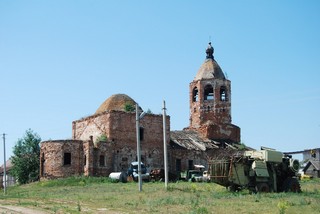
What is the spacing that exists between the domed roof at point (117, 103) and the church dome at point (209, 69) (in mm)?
8725

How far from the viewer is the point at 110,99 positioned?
160 feet

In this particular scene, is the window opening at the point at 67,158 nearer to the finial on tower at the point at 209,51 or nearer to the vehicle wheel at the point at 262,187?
the vehicle wheel at the point at 262,187

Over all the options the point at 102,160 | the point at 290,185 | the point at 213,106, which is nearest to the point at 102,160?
the point at 102,160

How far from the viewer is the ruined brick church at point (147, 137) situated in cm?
3994

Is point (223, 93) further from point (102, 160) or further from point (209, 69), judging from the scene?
point (102, 160)

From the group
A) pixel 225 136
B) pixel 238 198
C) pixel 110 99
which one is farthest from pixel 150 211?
pixel 225 136

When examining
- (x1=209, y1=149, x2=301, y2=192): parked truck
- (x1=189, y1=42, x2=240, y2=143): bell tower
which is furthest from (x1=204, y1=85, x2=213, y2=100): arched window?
(x1=209, y1=149, x2=301, y2=192): parked truck

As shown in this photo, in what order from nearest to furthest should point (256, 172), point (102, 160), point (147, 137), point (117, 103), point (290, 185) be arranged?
point (256, 172), point (290, 185), point (102, 160), point (147, 137), point (117, 103)

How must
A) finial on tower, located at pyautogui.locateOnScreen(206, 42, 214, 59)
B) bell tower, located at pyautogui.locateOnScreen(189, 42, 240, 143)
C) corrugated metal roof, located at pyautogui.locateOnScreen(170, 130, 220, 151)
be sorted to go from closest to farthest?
corrugated metal roof, located at pyautogui.locateOnScreen(170, 130, 220, 151) < bell tower, located at pyautogui.locateOnScreen(189, 42, 240, 143) < finial on tower, located at pyautogui.locateOnScreen(206, 42, 214, 59)

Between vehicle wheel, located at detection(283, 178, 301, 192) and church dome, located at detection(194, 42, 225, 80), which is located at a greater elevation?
church dome, located at detection(194, 42, 225, 80)

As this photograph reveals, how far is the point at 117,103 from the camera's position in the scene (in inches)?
1881

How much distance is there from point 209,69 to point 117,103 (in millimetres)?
11361

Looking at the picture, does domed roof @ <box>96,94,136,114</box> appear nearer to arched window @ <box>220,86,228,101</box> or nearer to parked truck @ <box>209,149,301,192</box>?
arched window @ <box>220,86,228,101</box>

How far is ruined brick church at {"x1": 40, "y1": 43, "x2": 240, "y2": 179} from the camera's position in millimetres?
39938
